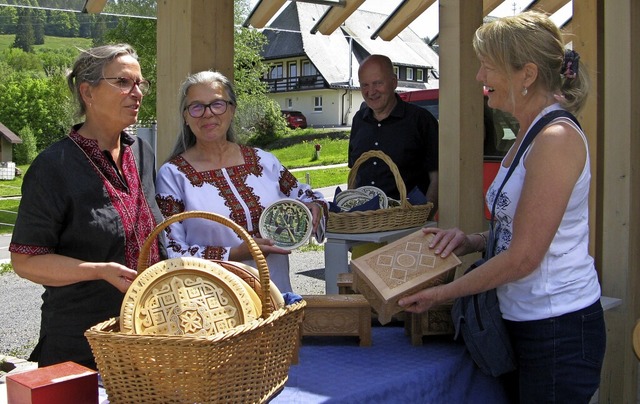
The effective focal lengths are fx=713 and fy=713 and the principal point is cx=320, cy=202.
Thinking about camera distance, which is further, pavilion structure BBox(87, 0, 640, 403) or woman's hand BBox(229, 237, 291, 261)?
pavilion structure BBox(87, 0, 640, 403)

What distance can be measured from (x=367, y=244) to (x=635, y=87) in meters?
1.53

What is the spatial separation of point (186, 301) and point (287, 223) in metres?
0.90

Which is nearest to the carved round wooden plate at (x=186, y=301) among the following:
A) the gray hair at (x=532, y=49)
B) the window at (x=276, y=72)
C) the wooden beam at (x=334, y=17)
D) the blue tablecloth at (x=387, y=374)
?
the blue tablecloth at (x=387, y=374)

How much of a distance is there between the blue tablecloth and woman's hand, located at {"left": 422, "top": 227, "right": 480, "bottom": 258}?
13.2 inches

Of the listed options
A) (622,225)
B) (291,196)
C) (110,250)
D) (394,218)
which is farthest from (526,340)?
(622,225)

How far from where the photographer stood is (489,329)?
200cm

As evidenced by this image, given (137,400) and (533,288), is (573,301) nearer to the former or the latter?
(533,288)

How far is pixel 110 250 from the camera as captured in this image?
2.02 m

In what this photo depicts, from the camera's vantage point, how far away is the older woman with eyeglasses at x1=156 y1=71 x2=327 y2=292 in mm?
2307

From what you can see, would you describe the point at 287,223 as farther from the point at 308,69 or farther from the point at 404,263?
the point at 308,69

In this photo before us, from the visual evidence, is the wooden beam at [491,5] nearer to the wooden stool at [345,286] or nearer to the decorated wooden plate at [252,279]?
the wooden stool at [345,286]

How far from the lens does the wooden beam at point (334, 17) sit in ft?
16.9

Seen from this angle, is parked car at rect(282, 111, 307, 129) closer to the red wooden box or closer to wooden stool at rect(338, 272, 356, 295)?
wooden stool at rect(338, 272, 356, 295)

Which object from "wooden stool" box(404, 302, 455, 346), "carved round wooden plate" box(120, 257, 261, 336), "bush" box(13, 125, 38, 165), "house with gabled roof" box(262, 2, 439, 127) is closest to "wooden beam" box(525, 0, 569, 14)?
"wooden stool" box(404, 302, 455, 346)
